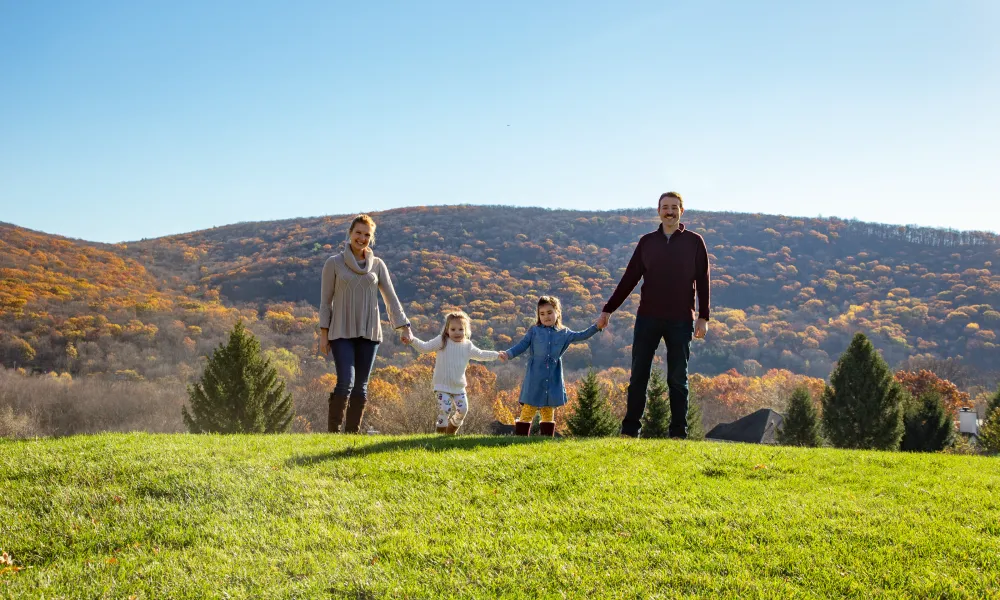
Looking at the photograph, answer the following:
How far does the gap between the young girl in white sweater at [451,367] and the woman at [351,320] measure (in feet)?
2.70

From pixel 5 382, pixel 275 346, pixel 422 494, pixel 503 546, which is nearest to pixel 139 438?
pixel 422 494

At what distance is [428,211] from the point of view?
131125 millimetres

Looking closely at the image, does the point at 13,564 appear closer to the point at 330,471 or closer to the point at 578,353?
the point at 330,471

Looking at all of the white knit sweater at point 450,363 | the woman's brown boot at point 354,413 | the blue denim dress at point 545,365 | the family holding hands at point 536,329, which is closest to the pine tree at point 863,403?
the family holding hands at point 536,329

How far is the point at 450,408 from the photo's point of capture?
926 cm

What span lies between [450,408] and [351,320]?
187 cm

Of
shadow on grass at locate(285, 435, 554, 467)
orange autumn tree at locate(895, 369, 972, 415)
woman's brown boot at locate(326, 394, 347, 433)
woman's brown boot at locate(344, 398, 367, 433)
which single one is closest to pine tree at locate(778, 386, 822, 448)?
orange autumn tree at locate(895, 369, 972, 415)

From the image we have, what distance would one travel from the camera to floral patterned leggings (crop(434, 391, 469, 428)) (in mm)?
9234

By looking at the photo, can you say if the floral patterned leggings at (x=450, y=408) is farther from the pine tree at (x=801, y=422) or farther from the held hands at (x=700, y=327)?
the pine tree at (x=801, y=422)

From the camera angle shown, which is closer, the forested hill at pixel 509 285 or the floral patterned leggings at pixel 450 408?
the floral patterned leggings at pixel 450 408

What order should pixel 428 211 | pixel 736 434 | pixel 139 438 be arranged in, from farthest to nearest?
pixel 428 211, pixel 736 434, pixel 139 438

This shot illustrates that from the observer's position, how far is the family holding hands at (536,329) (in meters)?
8.54

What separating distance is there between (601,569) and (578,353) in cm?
8294

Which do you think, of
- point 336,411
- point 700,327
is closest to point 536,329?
point 700,327
